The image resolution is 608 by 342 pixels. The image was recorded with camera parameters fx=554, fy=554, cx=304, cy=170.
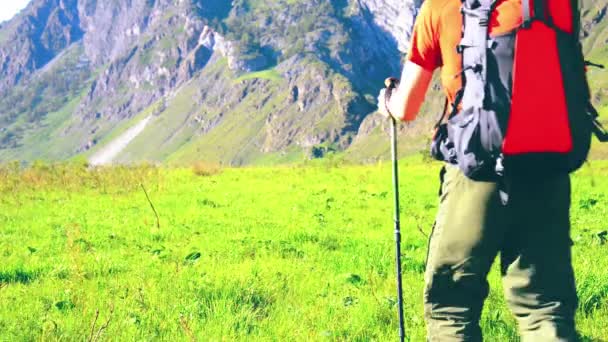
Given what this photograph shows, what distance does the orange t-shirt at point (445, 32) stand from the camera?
3365mm

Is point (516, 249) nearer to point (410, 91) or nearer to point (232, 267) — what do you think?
point (410, 91)

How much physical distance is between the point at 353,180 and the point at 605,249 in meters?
13.7

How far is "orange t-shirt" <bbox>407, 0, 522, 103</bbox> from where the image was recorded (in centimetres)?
337

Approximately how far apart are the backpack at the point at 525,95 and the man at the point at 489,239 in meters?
0.12

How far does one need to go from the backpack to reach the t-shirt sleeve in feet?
0.76

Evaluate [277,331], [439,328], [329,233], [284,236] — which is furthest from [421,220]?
[439,328]

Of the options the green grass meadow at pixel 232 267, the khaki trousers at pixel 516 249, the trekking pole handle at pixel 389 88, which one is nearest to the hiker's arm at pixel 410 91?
the trekking pole handle at pixel 389 88

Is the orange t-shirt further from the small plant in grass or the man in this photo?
the small plant in grass

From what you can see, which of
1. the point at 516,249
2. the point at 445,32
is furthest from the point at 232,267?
the point at 445,32

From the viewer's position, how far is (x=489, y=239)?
11.8ft

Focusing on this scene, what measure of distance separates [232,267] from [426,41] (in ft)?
18.0

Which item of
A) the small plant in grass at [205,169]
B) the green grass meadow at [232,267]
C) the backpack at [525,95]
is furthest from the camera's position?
the small plant in grass at [205,169]

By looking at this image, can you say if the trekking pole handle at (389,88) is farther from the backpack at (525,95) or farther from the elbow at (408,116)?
the backpack at (525,95)

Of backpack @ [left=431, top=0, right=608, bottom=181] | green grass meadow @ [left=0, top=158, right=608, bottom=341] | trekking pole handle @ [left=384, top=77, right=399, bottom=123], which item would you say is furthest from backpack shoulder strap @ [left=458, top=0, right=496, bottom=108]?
green grass meadow @ [left=0, top=158, right=608, bottom=341]
